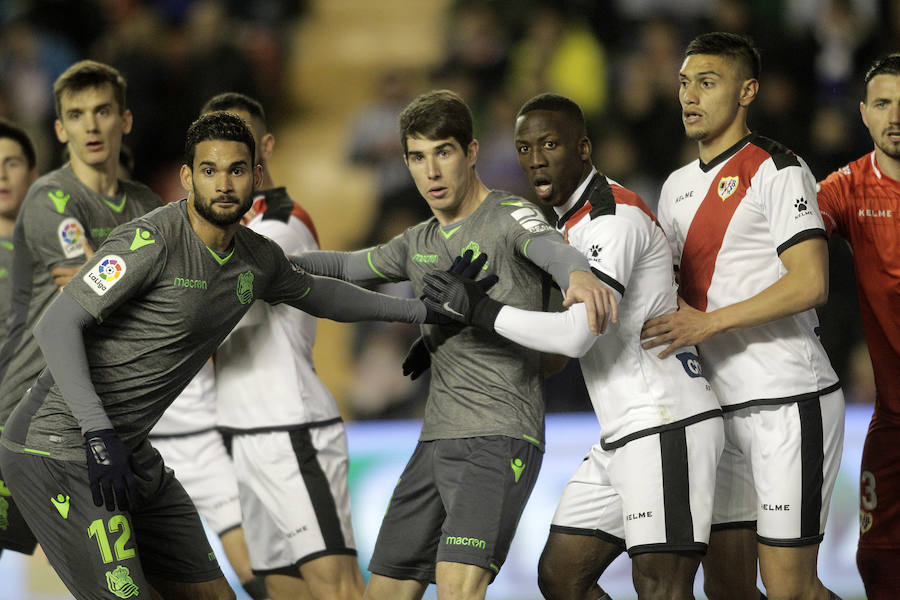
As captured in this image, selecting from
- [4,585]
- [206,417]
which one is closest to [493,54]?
[206,417]

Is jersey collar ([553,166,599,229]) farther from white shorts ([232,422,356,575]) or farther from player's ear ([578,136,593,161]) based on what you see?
white shorts ([232,422,356,575])

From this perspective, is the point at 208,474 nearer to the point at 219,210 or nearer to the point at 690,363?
the point at 219,210

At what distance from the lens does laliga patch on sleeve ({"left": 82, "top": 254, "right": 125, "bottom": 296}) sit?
3.96m

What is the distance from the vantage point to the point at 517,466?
4410 millimetres

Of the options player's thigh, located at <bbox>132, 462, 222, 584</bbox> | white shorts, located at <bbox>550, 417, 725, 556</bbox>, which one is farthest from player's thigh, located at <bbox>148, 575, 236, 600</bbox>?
white shorts, located at <bbox>550, 417, 725, 556</bbox>

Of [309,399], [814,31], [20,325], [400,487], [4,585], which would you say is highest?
[814,31]

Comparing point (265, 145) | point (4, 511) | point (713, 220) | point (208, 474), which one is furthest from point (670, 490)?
point (4, 511)

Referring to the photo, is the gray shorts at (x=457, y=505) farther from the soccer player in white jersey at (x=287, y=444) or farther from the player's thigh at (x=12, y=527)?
the player's thigh at (x=12, y=527)

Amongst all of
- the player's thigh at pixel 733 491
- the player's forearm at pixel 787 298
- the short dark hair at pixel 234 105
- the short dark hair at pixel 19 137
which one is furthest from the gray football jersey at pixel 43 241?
the player's thigh at pixel 733 491

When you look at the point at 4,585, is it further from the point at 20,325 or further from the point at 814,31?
the point at 814,31

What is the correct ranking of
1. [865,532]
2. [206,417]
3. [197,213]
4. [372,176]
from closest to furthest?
[197,213], [865,532], [206,417], [372,176]

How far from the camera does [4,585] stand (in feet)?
24.3

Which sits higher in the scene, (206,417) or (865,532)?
(206,417)

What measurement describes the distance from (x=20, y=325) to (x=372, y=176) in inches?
227
